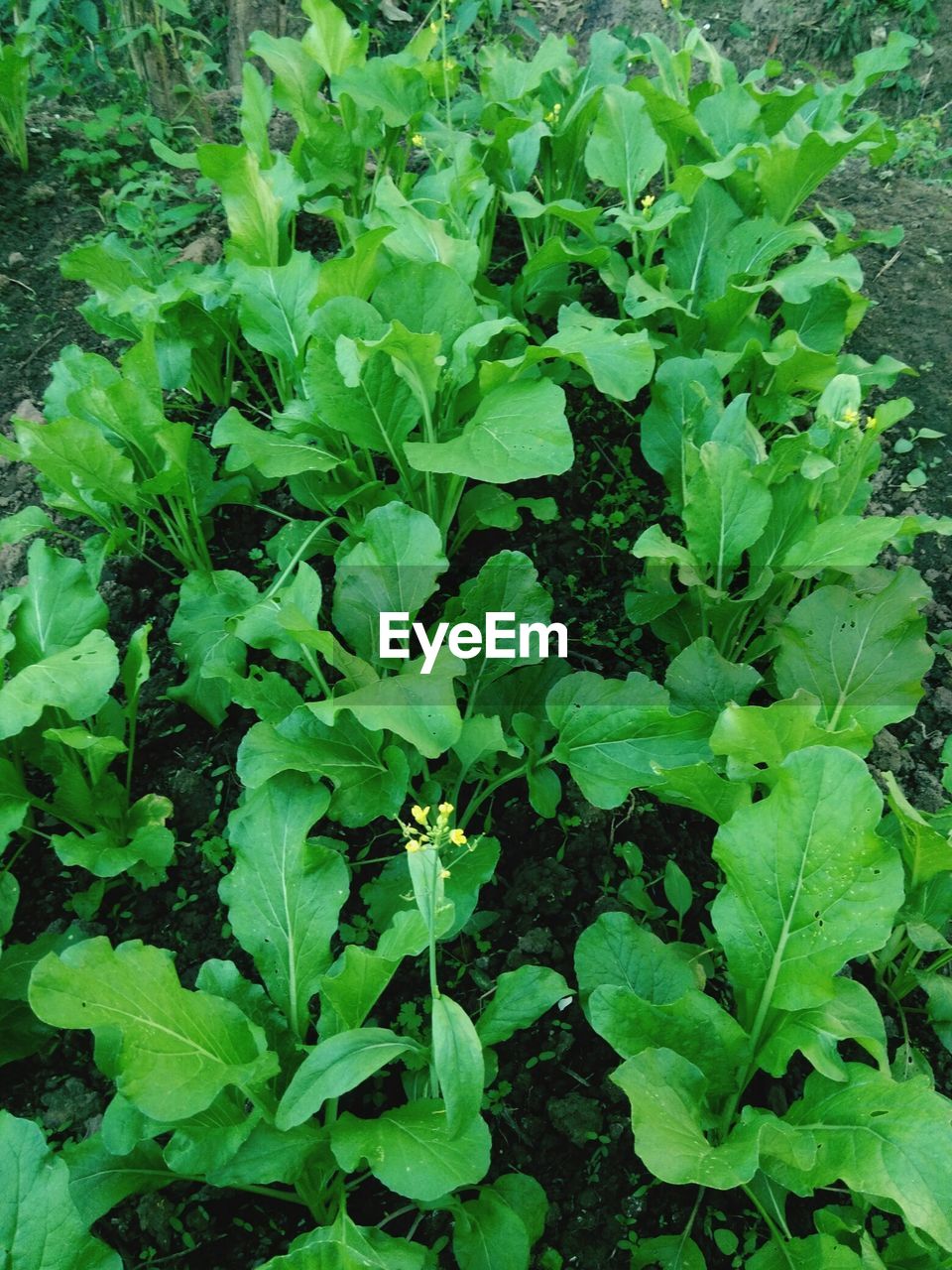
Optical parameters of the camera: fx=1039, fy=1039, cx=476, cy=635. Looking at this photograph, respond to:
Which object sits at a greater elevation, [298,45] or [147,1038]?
[298,45]

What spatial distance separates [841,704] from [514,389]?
93 centimetres

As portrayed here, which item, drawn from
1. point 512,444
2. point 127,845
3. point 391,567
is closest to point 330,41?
point 512,444

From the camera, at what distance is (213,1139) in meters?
1.57

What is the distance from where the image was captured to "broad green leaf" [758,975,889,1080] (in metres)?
1.61

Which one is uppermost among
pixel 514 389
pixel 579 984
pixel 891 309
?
pixel 514 389

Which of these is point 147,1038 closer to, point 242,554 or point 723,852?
point 723,852

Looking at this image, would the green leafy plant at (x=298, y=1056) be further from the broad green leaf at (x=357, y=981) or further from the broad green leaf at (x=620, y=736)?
the broad green leaf at (x=620, y=736)

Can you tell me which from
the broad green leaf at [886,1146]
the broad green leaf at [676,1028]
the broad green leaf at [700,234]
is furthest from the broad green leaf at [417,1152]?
the broad green leaf at [700,234]

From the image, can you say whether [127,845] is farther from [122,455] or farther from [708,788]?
[708,788]

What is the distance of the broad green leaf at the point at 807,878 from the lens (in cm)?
156

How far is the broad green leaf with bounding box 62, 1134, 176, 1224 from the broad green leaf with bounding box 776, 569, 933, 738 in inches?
56.4

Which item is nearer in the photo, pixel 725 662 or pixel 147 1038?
pixel 147 1038

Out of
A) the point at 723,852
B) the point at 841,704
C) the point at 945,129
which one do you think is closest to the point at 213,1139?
the point at 723,852

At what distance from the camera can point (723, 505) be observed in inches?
86.1
